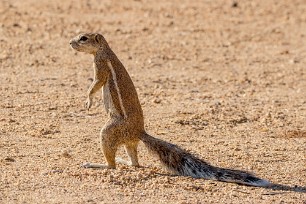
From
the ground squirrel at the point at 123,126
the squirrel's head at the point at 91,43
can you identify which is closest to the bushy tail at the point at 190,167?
the ground squirrel at the point at 123,126

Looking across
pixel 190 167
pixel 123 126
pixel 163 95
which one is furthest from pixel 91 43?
pixel 163 95

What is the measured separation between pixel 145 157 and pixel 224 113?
7.75 feet

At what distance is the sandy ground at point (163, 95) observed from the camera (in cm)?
872

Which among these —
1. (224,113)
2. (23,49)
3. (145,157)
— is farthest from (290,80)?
(145,157)

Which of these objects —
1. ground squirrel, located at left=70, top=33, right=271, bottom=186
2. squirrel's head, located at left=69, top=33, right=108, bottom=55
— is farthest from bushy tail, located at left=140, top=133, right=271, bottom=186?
squirrel's head, located at left=69, top=33, right=108, bottom=55

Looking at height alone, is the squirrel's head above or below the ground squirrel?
above

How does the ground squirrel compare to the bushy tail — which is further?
the ground squirrel

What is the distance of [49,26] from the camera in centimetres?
1666

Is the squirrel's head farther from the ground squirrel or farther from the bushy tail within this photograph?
the bushy tail

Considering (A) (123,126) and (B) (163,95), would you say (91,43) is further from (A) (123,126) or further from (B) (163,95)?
(B) (163,95)

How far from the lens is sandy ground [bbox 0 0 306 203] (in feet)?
28.6

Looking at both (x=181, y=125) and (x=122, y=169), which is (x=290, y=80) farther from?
(x=122, y=169)

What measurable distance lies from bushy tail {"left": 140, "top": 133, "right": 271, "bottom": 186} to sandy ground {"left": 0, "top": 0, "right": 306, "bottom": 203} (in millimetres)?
74

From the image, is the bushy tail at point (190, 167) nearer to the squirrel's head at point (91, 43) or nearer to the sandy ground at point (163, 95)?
the sandy ground at point (163, 95)
